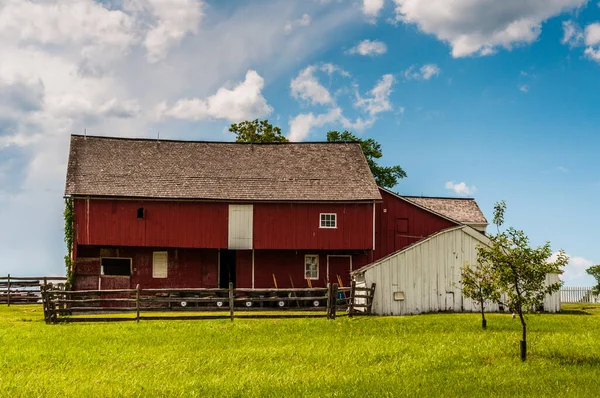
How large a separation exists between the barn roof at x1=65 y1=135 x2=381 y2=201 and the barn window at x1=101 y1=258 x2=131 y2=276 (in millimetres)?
3802

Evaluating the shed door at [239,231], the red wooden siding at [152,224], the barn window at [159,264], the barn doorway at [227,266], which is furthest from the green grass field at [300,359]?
the barn doorway at [227,266]

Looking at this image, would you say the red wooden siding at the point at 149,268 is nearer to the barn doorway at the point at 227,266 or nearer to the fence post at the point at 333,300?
the barn doorway at the point at 227,266

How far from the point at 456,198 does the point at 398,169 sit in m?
8.58

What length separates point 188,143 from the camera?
4566 cm

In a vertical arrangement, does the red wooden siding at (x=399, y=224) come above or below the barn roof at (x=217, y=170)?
below

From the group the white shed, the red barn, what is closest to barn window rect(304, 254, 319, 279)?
the red barn

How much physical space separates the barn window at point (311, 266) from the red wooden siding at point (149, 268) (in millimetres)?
5174

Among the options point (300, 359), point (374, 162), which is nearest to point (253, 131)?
point (374, 162)

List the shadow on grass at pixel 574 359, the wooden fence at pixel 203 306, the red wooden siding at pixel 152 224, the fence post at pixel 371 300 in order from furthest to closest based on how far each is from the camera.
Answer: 1. the red wooden siding at pixel 152 224
2. the fence post at pixel 371 300
3. the wooden fence at pixel 203 306
4. the shadow on grass at pixel 574 359

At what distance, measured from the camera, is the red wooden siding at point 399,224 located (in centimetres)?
4325

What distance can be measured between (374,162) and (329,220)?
2148 centimetres

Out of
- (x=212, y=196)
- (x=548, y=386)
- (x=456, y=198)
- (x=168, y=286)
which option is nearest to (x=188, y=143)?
(x=212, y=196)

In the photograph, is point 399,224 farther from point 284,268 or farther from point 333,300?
point 333,300

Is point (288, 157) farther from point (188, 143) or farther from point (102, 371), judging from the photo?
point (102, 371)
